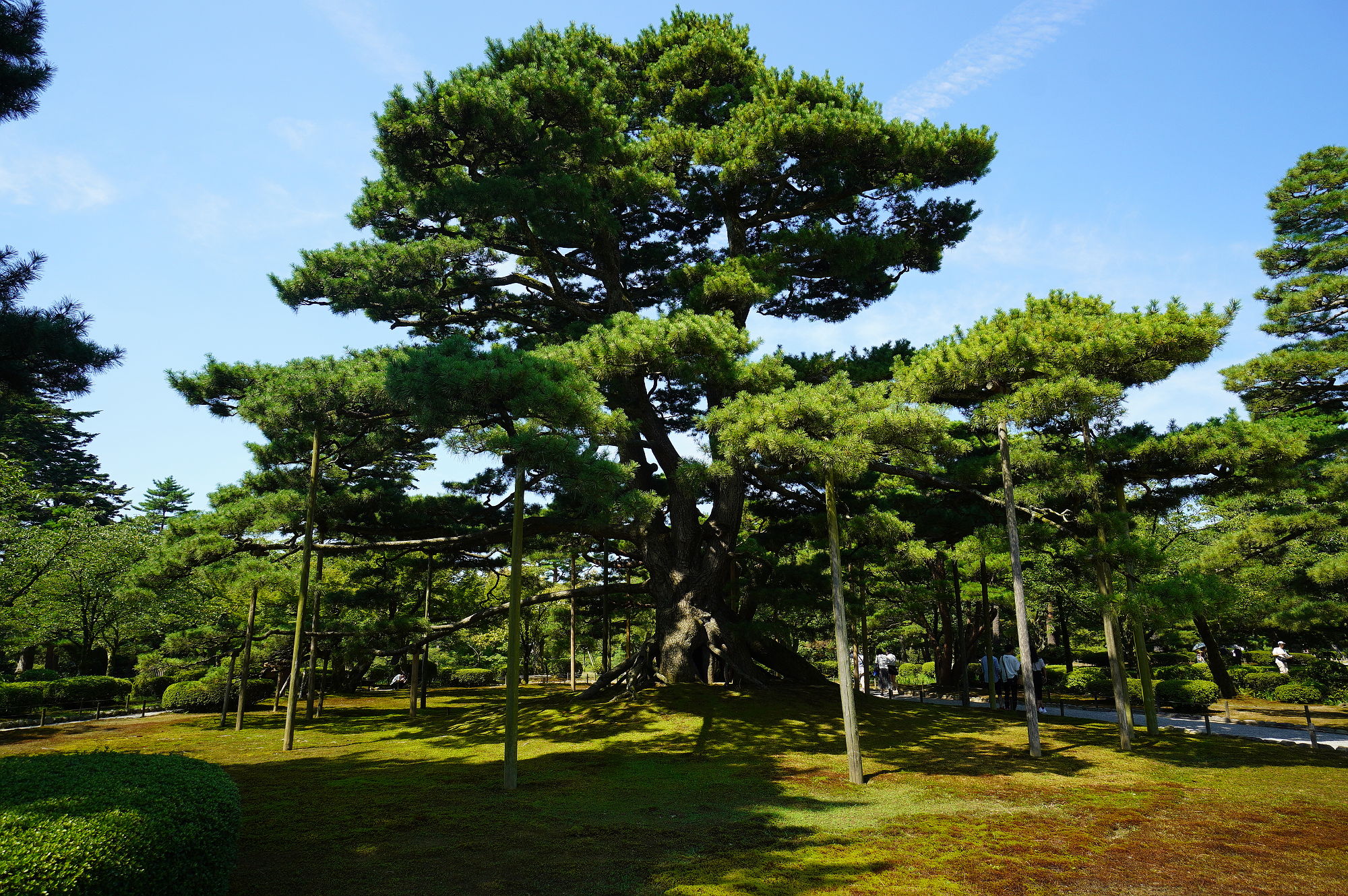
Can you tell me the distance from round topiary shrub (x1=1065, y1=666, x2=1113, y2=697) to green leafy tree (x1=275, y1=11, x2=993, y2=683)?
8583 millimetres

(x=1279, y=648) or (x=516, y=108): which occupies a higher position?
(x=516, y=108)

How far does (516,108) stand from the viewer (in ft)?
41.2

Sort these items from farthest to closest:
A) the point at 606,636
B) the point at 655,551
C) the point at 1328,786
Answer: the point at 606,636, the point at 655,551, the point at 1328,786

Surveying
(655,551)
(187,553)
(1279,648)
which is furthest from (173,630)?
(1279,648)

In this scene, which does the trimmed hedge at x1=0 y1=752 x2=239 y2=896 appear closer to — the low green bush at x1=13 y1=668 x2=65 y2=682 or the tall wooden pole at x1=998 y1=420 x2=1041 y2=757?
the tall wooden pole at x1=998 y1=420 x2=1041 y2=757

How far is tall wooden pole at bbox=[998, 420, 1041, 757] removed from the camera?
36.5 feet

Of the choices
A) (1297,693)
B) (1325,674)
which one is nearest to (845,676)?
(1325,674)

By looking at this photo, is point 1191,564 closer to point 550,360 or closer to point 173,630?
point 550,360

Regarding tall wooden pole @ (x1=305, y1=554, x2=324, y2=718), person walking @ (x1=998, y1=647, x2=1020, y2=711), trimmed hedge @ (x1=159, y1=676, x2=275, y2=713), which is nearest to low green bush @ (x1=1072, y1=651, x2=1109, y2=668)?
person walking @ (x1=998, y1=647, x2=1020, y2=711)

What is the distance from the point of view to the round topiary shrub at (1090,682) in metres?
19.8

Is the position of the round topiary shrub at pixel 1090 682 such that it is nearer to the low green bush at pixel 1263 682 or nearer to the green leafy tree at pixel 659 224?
the low green bush at pixel 1263 682

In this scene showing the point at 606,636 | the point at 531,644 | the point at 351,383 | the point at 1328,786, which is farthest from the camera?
the point at 531,644

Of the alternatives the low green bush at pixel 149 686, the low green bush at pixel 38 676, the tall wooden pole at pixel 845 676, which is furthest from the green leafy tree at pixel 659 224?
the low green bush at pixel 38 676

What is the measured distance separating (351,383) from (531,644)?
74.5ft
